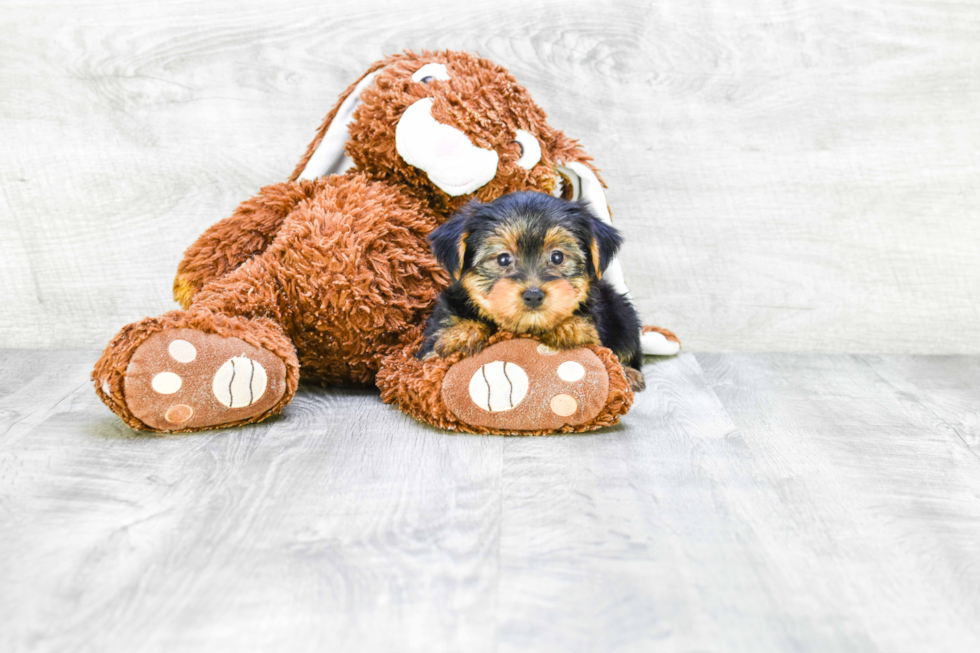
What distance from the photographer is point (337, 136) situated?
8.13 feet

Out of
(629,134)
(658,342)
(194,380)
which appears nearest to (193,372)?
(194,380)

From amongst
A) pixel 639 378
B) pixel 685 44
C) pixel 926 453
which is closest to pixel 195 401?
pixel 639 378

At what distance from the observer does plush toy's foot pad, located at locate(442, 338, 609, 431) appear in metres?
1.96

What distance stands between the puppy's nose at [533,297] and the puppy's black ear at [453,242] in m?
0.21

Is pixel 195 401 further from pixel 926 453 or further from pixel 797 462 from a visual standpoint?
pixel 926 453

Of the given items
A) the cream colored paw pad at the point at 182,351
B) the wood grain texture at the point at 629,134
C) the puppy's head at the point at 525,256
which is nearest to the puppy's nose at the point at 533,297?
the puppy's head at the point at 525,256

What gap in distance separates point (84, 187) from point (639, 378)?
1.96m

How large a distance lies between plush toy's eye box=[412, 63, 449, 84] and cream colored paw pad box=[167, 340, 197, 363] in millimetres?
936

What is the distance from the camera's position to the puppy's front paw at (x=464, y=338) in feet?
6.73

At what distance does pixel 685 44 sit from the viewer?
9.47 ft

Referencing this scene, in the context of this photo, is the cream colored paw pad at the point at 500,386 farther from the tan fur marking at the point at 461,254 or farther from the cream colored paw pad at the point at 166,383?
the cream colored paw pad at the point at 166,383

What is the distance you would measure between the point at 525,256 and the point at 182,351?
2.61ft

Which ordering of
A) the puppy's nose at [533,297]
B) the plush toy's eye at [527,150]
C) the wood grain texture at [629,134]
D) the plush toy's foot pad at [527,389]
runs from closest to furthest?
the puppy's nose at [533,297] < the plush toy's foot pad at [527,389] < the plush toy's eye at [527,150] < the wood grain texture at [629,134]

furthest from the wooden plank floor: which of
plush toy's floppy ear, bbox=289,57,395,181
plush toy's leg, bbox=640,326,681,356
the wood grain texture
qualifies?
the wood grain texture
